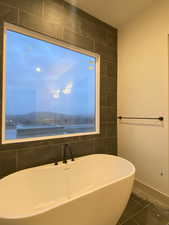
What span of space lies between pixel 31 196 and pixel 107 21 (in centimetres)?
298

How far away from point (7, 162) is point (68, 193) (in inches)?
34.9

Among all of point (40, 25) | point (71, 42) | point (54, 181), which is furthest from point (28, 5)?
point (54, 181)

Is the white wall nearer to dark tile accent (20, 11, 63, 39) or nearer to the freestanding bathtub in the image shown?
the freestanding bathtub

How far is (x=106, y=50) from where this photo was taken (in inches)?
97.1

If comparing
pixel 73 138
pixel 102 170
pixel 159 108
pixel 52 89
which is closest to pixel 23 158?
pixel 73 138

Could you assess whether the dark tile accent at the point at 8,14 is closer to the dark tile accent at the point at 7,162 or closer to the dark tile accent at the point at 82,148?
the dark tile accent at the point at 7,162

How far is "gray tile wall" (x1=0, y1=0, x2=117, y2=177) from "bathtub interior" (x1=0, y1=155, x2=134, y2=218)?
0.61ft

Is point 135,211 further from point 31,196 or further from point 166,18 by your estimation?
point 166,18

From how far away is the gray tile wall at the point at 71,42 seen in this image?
1.58 meters

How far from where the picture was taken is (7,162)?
1.53m

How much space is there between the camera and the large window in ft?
5.47

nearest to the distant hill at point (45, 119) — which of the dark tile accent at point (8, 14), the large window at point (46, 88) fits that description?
the large window at point (46, 88)

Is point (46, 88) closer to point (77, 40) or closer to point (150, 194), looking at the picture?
point (77, 40)

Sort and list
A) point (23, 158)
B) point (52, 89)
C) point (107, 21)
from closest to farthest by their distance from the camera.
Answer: point (23, 158)
point (52, 89)
point (107, 21)
